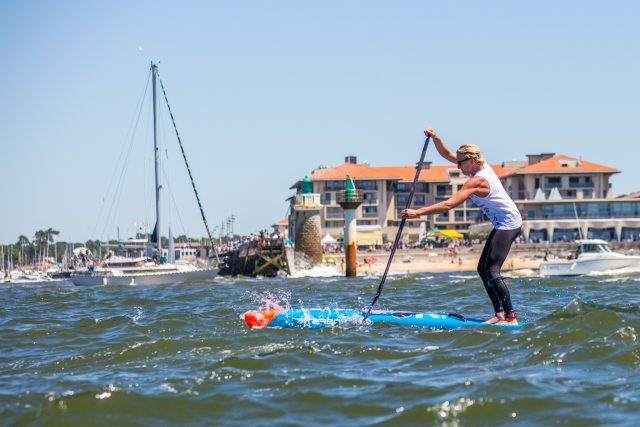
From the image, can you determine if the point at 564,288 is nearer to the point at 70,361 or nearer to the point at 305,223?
the point at 70,361

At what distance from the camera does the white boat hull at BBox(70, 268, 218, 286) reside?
4303 centimetres

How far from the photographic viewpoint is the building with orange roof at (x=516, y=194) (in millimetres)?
82875

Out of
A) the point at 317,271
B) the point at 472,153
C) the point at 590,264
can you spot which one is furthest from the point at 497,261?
the point at 317,271

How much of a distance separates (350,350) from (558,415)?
122 inches

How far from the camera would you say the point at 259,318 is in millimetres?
10812

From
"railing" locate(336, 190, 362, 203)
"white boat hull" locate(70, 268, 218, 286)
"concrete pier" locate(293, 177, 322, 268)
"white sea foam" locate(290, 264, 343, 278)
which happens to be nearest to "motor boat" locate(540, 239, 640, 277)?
"railing" locate(336, 190, 362, 203)

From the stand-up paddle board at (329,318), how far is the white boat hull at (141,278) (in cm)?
3174

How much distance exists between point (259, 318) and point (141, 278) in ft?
109

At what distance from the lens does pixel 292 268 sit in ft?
190

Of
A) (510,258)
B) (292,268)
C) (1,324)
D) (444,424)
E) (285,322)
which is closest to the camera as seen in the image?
(444,424)

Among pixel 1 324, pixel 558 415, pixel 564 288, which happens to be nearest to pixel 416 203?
pixel 564 288

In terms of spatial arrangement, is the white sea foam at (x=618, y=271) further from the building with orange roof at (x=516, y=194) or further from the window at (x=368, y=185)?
the window at (x=368, y=185)

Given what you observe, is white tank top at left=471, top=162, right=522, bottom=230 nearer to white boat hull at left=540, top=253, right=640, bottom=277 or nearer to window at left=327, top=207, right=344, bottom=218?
white boat hull at left=540, top=253, right=640, bottom=277

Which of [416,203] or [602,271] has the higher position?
[416,203]
